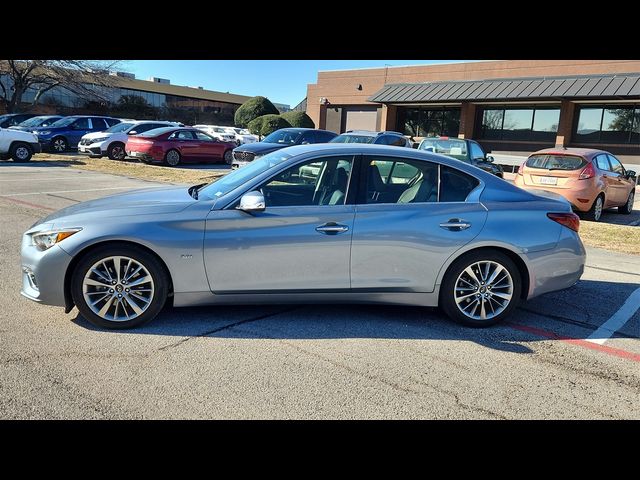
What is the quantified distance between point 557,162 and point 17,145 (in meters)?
17.1

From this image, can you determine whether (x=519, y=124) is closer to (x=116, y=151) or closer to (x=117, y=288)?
(x=116, y=151)

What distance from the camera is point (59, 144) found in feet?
74.8

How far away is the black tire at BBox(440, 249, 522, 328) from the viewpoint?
473 cm

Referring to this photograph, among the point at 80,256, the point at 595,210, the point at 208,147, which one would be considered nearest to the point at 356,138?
the point at 595,210

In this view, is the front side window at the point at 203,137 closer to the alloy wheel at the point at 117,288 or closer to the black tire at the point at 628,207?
the black tire at the point at 628,207

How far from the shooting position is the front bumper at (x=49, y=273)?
424 centimetres

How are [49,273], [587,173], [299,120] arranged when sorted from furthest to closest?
[299,120] < [587,173] < [49,273]

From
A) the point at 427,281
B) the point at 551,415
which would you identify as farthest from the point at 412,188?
the point at 551,415

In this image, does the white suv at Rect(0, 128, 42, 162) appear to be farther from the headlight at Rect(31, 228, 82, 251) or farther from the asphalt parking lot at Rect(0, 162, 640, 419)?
the headlight at Rect(31, 228, 82, 251)

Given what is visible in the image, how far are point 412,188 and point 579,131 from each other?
25.6 metres

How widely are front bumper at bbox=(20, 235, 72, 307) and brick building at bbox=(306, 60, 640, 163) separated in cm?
2519
